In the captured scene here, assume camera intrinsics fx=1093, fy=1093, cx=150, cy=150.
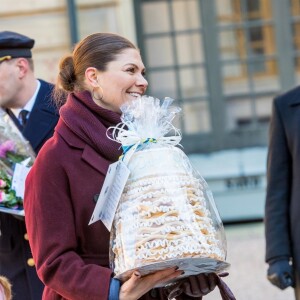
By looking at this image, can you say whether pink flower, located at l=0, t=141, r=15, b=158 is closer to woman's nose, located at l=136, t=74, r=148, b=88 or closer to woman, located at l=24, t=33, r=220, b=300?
woman, located at l=24, t=33, r=220, b=300

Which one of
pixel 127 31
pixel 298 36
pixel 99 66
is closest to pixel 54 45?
pixel 127 31

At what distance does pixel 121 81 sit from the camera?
3514mm

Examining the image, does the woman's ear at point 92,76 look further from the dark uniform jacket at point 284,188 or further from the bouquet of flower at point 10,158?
the dark uniform jacket at point 284,188

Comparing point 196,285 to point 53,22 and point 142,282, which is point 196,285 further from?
point 53,22

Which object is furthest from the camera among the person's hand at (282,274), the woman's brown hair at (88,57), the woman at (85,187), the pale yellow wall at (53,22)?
the pale yellow wall at (53,22)

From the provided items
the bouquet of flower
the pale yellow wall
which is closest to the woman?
the bouquet of flower

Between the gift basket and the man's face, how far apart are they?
1.58 meters

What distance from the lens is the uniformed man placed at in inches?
183

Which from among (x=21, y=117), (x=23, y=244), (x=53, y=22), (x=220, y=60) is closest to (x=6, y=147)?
(x=21, y=117)

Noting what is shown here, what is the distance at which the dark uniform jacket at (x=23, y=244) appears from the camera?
4.61 metres

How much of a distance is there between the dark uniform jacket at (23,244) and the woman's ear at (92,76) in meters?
1.13

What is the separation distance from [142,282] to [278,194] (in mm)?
1538

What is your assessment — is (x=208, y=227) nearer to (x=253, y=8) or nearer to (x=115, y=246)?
(x=115, y=246)

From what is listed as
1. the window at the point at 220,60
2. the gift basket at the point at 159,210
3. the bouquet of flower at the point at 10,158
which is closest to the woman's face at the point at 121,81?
the gift basket at the point at 159,210
